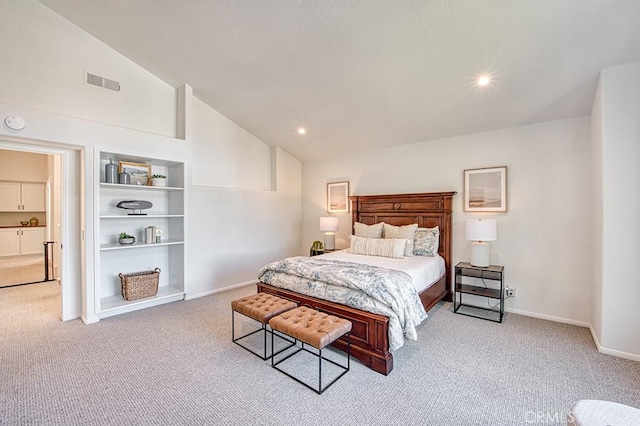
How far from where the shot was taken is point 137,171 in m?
4.13

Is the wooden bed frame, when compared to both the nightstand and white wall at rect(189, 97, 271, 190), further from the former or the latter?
white wall at rect(189, 97, 271, 190)

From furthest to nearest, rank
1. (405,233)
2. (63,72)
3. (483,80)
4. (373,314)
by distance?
1. (405,233)
2. (63,72)
3. (483,80)
4. (373,314)

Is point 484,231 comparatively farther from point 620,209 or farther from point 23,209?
point 23,209

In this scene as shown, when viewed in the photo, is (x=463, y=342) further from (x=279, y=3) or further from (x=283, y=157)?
(x=283, y=157)

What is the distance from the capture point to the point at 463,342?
9.91 feet

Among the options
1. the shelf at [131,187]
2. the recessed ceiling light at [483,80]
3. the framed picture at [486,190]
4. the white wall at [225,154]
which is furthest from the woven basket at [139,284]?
the recessed ceiling light at [483,80]

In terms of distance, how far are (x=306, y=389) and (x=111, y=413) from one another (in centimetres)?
136

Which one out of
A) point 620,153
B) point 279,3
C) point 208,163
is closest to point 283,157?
point 208,163

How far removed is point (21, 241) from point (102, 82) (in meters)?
6.24

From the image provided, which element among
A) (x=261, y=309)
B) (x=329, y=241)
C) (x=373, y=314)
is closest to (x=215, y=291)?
(x=329, y=241)

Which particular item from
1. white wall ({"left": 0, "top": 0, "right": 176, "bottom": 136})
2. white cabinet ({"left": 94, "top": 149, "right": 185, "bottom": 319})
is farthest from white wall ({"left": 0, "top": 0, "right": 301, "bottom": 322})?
white cabinet ({"left": 94, "top": 149, "right": 185, "bottom": 319})

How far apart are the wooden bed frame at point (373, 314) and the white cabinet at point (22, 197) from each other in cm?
766

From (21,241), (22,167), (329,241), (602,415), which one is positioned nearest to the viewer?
(602,415)

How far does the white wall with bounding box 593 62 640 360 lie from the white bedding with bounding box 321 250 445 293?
64.2 inches
